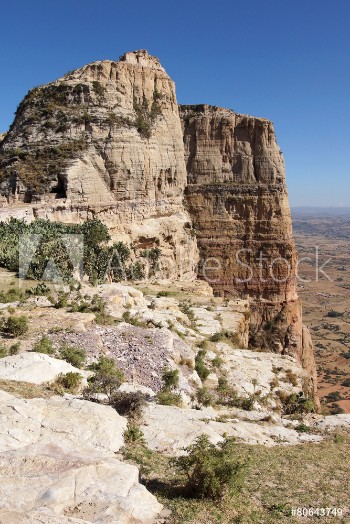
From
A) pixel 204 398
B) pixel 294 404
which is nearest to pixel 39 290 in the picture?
pixel 204 398

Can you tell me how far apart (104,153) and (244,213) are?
14354 millimetres

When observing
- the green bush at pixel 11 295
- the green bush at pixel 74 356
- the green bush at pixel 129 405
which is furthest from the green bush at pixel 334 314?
the green bush at pixel 129 405

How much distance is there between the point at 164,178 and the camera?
115 ft

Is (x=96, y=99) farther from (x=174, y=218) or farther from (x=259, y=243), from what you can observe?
(x=259, y=243)

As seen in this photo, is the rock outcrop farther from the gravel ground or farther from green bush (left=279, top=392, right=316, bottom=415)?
green bush (left=279, top=392, right=316, bottom=415)

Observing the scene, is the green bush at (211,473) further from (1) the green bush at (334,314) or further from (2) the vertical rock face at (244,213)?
(1) the green bush at (334,314)

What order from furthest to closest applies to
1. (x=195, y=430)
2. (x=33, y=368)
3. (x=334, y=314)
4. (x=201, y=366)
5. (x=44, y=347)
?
(x=334, y=314) < (x=201, y=366) < (x=44, y=347) < (x=33, y=368) < (x=195, y=430)

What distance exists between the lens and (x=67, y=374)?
35.9ft

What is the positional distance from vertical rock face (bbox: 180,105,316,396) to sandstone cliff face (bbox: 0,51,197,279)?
4067 mm

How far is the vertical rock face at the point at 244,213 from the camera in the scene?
125 ft

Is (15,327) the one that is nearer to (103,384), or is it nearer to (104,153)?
(103,384)

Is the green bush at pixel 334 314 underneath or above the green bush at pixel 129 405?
underneath

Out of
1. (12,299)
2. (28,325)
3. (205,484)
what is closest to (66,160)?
(12,299)

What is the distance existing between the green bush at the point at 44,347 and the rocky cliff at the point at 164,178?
14.2m
